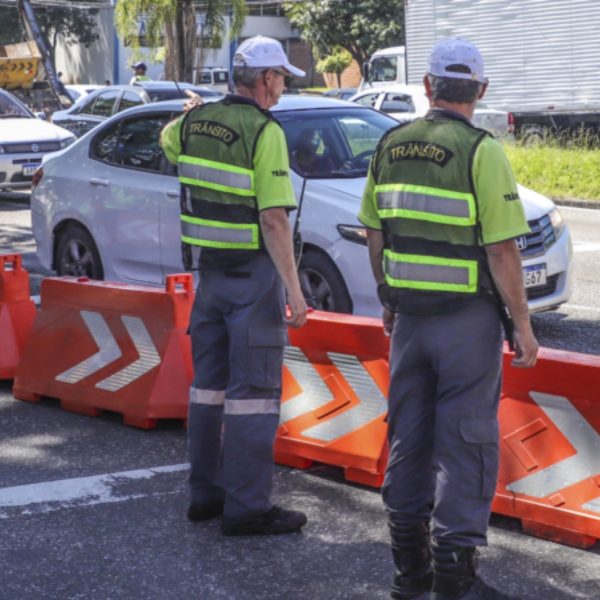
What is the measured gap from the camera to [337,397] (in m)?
6.08

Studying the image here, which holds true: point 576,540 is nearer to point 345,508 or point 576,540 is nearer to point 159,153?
point 345,508

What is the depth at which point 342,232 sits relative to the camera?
831 cm

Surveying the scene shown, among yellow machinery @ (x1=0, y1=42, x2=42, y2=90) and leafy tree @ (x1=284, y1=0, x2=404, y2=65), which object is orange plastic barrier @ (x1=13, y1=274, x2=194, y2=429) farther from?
leafy tree @ (x1=284, y1=0, x2=404, y2=65)

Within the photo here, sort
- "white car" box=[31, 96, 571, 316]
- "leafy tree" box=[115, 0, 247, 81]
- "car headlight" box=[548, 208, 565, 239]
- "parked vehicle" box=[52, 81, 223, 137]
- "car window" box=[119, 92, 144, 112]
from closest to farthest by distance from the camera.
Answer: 1. "white car" box=[31, 96, 571, 316]
2. "car headlight" box=[548, 208, 565, 239]
3. "car window" box=[119, 92, 144, 112]
4. "parked vehicle" box=[52, 81, 223, 137]
5. "leafy tree" box=[115, 0, 247, 81]

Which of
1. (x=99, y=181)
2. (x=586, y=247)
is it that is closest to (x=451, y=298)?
(x=99, y=181)

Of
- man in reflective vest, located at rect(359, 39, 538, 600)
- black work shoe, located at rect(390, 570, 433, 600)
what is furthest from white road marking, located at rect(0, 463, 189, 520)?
man in reflective vest, located at rect(359, 39, 538, 600)

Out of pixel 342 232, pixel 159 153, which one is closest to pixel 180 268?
pixel 159 153

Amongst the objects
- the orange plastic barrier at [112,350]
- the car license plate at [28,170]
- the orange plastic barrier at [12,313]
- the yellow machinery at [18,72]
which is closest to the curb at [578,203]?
the car license plate at [28,170]

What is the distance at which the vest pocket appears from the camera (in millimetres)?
4375

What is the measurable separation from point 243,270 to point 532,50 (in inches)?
986

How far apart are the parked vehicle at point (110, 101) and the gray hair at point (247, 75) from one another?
47.3 ft

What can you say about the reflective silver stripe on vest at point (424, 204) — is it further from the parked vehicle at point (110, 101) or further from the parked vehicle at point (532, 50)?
the parked vehicle at point (532, 50)

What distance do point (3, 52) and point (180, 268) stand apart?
103ft

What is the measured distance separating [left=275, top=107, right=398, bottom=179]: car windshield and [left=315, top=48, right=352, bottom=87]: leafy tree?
4832 centimetres
